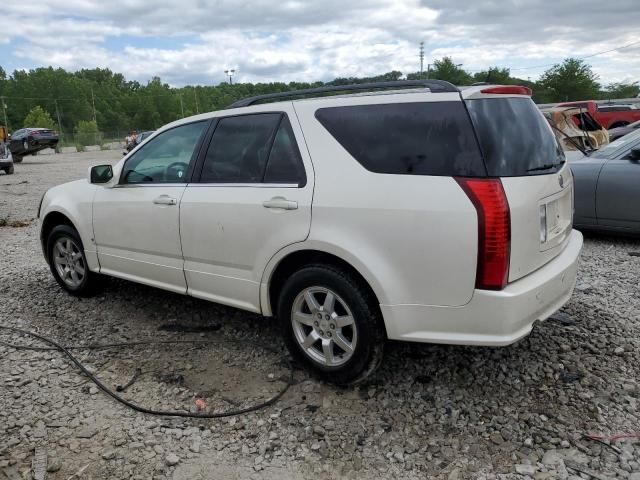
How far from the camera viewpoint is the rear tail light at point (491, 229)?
2.62m

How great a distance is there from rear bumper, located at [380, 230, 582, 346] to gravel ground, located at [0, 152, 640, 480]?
20.6 inches

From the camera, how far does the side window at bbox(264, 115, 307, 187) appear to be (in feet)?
10.8

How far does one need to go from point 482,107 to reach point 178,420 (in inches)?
95.7

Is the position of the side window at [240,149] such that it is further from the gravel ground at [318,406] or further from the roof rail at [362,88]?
the gravel ground at [318,406]

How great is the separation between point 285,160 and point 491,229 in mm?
1385

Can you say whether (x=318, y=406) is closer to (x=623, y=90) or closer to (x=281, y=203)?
(x=281, y=203)

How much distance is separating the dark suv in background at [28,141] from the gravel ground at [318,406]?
88.2ft

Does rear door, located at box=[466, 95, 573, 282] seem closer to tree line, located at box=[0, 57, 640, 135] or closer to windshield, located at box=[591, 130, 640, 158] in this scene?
windshield, located at box=[591, 130, 640, 158]

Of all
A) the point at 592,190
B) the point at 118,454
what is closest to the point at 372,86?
the point at 118,454

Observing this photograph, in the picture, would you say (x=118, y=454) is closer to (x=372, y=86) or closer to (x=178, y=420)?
(x=178, y=420)

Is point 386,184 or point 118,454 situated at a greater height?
point 386,184

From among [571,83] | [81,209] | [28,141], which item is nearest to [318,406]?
[81,209]

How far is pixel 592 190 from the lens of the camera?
643 cm

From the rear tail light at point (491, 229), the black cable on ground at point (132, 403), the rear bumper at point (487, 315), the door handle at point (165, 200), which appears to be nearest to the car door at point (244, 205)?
the door handle at point (165, 200)
